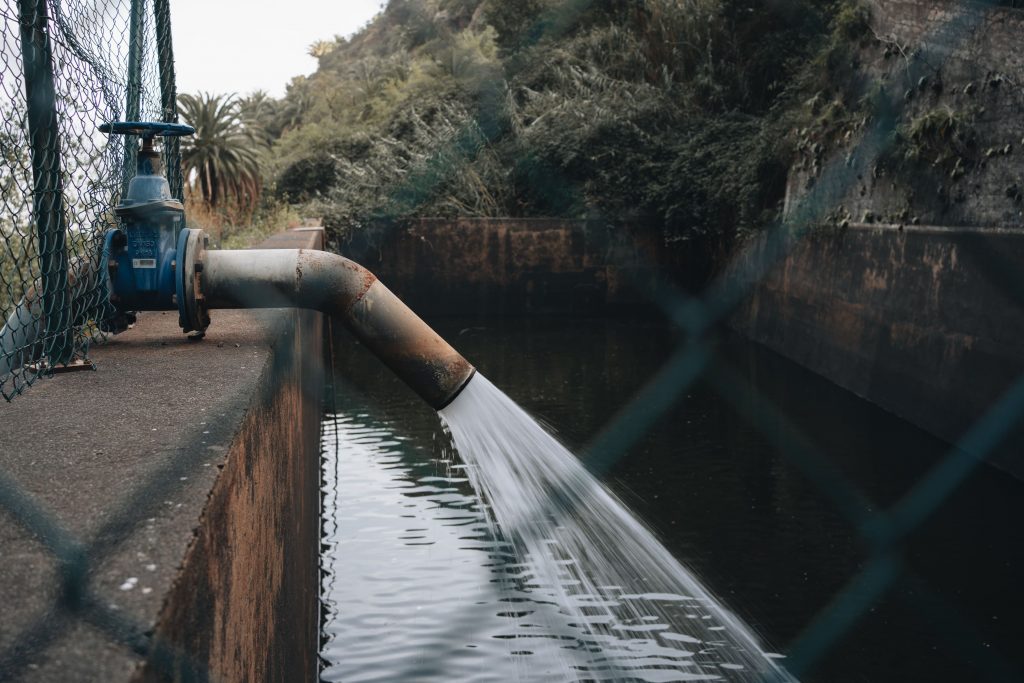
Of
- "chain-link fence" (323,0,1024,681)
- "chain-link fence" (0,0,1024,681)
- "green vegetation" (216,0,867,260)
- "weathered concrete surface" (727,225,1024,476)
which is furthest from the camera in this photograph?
"green vegetation" (216,0,867,260)

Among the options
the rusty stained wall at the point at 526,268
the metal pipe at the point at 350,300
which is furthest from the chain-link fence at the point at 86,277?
the rusty stained wall at the point at 526,268

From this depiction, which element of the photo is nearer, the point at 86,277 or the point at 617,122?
the point at 86,277

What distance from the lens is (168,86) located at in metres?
5.23

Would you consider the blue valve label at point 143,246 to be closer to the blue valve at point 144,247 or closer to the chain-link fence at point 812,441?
the blue valve at point 144,247

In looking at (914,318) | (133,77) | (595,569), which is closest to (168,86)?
(133,77)

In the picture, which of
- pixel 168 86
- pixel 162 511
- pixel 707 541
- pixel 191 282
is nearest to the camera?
pixel 162 511

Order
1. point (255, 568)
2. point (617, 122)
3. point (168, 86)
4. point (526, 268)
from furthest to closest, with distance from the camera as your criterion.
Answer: point (617, 122), point (526, 268), point (168, 86), point (255, 568)

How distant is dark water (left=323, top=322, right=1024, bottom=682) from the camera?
4.40 meters

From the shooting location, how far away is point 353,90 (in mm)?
32656

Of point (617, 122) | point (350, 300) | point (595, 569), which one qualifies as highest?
point (617, 122)

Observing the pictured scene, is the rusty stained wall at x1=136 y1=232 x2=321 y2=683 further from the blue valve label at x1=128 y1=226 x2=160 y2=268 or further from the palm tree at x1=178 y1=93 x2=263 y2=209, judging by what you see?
the palm tree at x1=178 y1=93 x2=263 y2=209

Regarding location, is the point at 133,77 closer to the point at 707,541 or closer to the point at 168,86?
the point at 168,86

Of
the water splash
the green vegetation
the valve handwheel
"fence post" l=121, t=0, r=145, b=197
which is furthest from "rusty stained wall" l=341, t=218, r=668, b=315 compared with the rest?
the valve handwheel

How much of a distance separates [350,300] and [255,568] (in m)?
1.40
